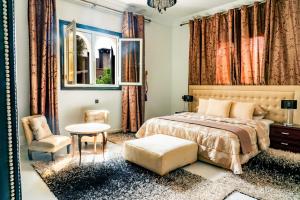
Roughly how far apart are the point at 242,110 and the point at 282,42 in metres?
1.53

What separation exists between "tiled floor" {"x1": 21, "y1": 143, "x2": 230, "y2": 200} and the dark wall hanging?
74.7 inches

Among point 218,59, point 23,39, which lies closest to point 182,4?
point 218,59

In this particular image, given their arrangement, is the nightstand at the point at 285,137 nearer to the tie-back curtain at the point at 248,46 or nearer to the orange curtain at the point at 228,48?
the tie-back curtain at the point at 248,46

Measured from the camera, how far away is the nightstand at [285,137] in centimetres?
362

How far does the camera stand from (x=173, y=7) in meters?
5.16

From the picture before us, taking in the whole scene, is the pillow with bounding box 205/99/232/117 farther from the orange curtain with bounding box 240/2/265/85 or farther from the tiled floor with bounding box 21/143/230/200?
the tiled floor with bounding box 21/143/230/200

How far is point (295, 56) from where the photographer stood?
3.93 meters

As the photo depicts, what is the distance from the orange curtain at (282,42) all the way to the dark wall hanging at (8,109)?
458cm

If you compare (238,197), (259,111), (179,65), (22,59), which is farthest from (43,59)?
(259,111)

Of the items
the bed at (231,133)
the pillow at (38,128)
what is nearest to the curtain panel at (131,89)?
the bed at (231,133)

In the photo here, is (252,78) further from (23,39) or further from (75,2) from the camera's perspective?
(23,39)

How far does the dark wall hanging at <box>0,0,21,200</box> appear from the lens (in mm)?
557

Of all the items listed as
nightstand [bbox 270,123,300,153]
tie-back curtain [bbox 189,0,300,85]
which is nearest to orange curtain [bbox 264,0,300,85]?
tie-back curtain [bbox 189,0,300,85]

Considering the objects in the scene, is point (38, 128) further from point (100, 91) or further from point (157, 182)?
point (157, 182)
